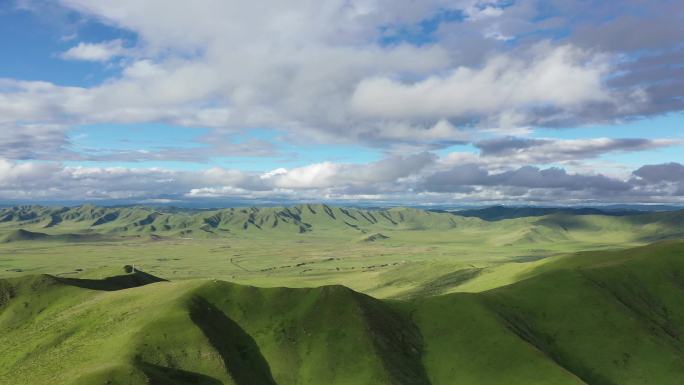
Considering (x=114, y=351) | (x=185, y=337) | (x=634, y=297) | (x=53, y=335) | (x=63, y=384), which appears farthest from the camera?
(x=634, y=297)

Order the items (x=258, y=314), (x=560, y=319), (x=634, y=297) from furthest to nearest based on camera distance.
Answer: (x=634, y=297)
(x=560, y=319)
(x=258, y=314)

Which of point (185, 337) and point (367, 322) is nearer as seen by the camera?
point (185, 337)

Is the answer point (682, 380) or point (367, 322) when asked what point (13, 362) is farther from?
point (682, 380)

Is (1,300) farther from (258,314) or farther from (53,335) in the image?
(258,314)

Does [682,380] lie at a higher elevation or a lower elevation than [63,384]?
lower

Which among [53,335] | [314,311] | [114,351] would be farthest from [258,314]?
[53,335]

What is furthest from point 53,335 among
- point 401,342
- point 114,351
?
point 401,342
